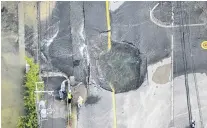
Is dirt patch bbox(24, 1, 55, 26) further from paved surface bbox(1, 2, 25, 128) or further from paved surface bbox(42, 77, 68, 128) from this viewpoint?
paved surface bbox(42, 77, 68, 128)

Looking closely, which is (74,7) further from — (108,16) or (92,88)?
(92,88)

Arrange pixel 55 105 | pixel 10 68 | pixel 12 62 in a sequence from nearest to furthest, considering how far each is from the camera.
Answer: pixel 10 68
pixel 12 62
pixel 55 105

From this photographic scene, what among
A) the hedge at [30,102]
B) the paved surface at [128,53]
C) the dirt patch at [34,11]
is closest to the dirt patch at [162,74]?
the paved surface at [128,53]

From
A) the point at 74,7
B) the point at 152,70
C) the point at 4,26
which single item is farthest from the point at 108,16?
the point at 4,26

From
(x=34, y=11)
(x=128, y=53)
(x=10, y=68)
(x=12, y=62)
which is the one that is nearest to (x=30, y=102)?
(x=10, y=68)

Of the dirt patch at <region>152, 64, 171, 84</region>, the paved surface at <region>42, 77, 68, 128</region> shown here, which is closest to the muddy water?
the paved surface at <region>42, 77, 68, 128</region>

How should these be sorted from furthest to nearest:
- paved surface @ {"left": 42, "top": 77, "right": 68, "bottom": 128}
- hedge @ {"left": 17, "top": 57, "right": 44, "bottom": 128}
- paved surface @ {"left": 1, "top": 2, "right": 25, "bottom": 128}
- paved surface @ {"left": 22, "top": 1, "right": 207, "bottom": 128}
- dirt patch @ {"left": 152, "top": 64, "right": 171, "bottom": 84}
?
1. dirt patch @ {"left": 152, "top": 64, "right": 171, "bottom": 84}
2. paved surface @ {"left": 22, "top": 1, "right": 207, "bottom": 128}
3. paved surface @ {"left": 42, "top": 77, "right": 68, "bottom": 128}
4. hedge @ {"left": 17, "top": 57, "right": 44, "bottom": 128}
5. paved surface @ {"left": 1, "top": 2, "right": 25, "bottom": 128}

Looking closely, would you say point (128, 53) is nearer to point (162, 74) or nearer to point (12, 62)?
point (162, 74)

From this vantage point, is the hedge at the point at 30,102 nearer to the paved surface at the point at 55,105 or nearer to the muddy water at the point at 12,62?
the muddy water at the point at 12,62
